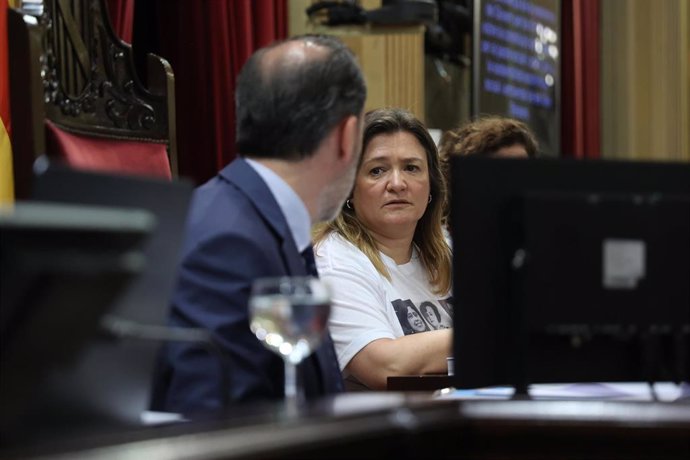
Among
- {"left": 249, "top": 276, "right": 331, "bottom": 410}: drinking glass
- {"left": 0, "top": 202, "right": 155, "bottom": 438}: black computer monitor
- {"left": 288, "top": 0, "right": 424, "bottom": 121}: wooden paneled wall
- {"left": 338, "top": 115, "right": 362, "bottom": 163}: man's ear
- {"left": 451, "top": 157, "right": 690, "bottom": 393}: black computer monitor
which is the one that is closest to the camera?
{"left": 0, "top": 202, "right": 155, "bottom": 438}: black computer monitor

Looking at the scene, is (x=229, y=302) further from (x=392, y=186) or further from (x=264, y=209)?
(x=392, y=186)

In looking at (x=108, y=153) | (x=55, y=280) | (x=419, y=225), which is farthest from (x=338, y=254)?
(x=55, y=280)

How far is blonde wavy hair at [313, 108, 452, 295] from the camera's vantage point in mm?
3201

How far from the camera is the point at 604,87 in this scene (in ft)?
25.7

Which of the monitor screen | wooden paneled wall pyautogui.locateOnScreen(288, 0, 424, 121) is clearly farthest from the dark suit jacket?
the monitor screen

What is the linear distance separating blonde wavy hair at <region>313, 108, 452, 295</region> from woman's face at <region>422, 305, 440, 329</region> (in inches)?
3.4

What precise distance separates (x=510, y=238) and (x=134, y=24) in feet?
8.44

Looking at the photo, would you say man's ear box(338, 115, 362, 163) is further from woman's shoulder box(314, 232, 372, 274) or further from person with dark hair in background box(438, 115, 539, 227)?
person with dark hair in background box(438, 115, 539, 227)

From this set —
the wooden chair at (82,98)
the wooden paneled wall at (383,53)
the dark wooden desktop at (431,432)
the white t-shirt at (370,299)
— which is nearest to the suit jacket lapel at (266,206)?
the wooden chair at (82,98)

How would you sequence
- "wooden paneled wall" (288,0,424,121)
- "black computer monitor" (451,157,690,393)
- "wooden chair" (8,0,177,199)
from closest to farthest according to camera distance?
"black computer monitor" (451,157,690,393), "wooden chair" (8,0,177,199), "wooden paneled wall" (288,0,424,121)

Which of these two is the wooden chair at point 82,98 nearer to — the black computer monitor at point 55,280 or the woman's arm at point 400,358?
the woman's arm at point 400,358

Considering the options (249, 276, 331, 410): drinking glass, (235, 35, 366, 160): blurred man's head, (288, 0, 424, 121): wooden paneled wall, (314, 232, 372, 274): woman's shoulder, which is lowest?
(314, 232, 372, 274): woman's shoulder

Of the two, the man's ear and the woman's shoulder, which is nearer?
the man's ear

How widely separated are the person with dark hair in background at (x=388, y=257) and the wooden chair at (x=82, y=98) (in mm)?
477
